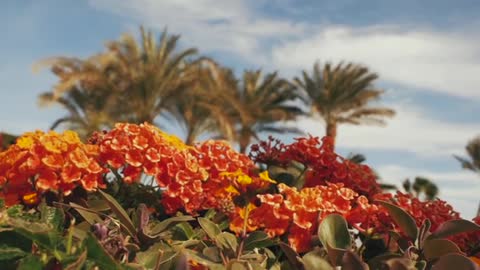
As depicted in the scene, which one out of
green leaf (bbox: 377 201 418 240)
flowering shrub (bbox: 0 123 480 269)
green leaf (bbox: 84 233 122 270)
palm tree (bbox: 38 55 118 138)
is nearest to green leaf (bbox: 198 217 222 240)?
flowering shrub (bbox: 0 123 480 269)

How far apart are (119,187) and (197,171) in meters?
0.31

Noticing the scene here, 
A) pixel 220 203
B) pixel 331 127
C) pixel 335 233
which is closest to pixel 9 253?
→ pixel 335 233

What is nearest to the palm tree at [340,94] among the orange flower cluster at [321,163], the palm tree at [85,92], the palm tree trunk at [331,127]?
the palm tree trunk at [331,127]

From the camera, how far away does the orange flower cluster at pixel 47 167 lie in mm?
2070

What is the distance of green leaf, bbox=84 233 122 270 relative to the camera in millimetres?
991

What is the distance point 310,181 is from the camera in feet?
9.18

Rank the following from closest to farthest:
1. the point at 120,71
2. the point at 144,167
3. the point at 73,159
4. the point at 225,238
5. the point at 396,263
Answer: the point at 396,263
the point at 225,238
the point at 73,159
the point at 144,167
the point at 120,71

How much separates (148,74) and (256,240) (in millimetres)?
16589

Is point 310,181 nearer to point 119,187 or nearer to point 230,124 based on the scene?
point 119,187

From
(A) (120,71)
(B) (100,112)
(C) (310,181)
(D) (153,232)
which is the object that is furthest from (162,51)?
(D) (153,232)

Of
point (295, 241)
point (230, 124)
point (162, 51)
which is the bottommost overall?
point (295, 241)

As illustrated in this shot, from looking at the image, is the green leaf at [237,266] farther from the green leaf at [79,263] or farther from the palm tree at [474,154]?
the palm tree at [474,154]

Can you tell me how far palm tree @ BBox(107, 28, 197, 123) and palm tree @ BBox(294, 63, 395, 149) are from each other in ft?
18.4

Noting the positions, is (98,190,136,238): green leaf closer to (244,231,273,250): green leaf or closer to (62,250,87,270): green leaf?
(244,231,273,250): green leaf
